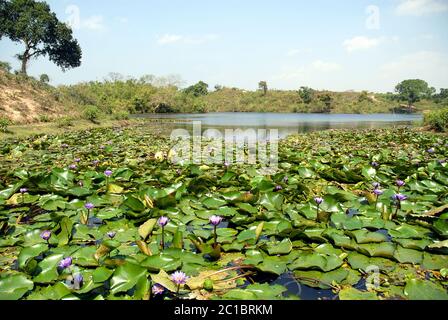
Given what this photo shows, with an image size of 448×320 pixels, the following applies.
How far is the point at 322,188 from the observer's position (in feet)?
12.1

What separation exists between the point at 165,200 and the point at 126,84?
56.0 m

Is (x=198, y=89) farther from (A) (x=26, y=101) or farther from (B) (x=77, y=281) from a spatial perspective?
(B) (x=77, y=281)

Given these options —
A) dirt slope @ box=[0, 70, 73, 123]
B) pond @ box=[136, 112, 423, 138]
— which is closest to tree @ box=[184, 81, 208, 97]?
pond @ box=[136, 112, 423, 138]

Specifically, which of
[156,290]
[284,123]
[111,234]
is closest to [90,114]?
[284,123]

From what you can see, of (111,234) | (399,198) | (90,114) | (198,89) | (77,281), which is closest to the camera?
(77,281)

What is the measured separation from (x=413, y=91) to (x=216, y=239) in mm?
84494

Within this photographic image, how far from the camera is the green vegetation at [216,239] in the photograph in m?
1.65

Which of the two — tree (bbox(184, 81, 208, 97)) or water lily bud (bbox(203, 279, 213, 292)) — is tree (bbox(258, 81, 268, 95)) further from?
water lily bud (bbox(203, 279, 213, 292))

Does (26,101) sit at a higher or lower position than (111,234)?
higher

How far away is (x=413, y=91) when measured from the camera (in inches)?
2889

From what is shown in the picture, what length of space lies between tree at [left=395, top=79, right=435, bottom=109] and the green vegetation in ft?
268

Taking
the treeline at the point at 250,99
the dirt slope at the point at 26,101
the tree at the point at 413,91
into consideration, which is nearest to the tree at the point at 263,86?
the treeline at the point at 250,99

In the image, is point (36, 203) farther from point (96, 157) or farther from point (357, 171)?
point (357, 171)

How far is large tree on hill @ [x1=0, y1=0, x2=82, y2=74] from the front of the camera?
25.0 metres
